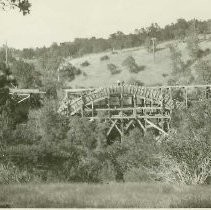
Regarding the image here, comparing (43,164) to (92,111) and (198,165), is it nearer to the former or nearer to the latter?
(198,165)

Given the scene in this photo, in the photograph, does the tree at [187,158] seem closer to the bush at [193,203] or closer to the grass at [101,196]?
the grass at [101,196]

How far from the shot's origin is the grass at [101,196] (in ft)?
39.0

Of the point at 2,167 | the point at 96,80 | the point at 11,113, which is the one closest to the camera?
the point at 2,167

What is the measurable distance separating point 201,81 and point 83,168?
1297 inches

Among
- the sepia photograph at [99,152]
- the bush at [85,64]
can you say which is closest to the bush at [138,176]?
the sepia photograph at [99,152]

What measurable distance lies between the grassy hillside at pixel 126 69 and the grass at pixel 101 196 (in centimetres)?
5353

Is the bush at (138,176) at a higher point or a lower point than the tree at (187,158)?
lower

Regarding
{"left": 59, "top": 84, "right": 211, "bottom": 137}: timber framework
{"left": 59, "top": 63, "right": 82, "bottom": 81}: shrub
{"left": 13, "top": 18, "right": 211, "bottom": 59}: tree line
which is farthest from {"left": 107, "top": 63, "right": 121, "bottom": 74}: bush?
{"left": 59, "top": 84, "right": 211, "bottom": 137}: timber framework

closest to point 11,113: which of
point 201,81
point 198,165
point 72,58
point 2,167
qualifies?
point 2,167

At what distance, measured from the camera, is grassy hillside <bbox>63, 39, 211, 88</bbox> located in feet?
237

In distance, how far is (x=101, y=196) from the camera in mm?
12922

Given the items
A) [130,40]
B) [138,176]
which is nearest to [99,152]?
[138,176]

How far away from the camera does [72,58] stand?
91938 millimetres

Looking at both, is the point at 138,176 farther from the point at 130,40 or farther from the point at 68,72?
the point at 130,40
